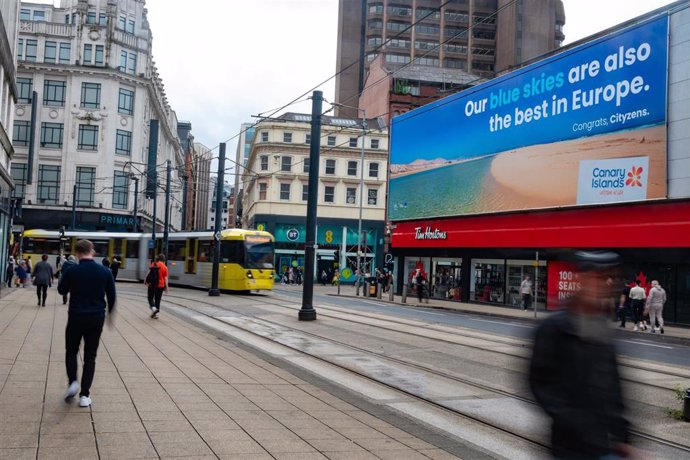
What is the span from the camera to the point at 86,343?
6699mm

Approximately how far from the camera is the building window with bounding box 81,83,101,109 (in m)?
57.1

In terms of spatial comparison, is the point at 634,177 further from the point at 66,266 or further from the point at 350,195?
the point at 350,195

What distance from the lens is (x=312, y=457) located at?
5234 mm

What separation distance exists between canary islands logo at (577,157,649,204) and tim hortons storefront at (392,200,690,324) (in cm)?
46

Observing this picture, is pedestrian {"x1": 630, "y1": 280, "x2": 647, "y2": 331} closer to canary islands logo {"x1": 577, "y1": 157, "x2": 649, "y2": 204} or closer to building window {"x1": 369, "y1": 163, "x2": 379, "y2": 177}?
canary islands logo {"x1": 577, "y1": 157, "x2": 649, "y2": 204}

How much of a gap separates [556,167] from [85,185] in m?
41.5

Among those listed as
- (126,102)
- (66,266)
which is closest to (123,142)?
(126,102)

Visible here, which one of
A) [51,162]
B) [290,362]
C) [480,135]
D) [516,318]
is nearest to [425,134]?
[480,135]

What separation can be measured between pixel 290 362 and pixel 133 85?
5406 centimetres

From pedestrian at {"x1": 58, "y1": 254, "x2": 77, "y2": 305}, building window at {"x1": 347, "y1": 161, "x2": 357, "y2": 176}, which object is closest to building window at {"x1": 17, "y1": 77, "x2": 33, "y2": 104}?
building window at {"x1": 347, "y1": 161, "x2": 357, "y2": 176}

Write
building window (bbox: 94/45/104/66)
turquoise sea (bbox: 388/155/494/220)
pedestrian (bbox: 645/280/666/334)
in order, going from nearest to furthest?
pedestrian (bbox: 645/280/666/334) → turquoise sea (bbox: 388/155/494/220) → building window (bbox: 94/45/104/66)

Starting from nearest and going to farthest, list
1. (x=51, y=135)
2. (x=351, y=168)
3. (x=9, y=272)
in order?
(x=9, y=272)
(x=51, y=135)
(x=351, y=168)

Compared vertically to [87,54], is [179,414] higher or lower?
lower

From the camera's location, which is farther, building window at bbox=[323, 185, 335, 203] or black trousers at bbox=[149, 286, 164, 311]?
building window at bbox=[323, 185, 335, 203]
